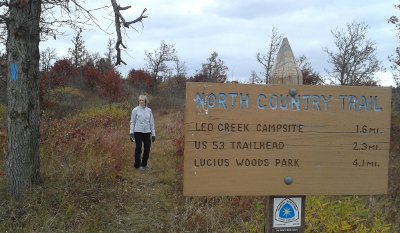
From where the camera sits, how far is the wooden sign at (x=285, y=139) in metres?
2.35

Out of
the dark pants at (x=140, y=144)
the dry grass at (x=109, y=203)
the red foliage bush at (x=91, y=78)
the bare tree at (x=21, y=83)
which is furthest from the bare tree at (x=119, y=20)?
the red foliage bush at (x=91, y=78)

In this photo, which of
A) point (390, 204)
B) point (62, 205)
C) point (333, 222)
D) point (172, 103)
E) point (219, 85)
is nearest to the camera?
point (219, 85)

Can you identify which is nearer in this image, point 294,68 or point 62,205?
point 294,68

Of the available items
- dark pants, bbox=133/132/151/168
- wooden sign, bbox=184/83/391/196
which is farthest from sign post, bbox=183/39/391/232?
dark pants, bbox=133/132/151/168

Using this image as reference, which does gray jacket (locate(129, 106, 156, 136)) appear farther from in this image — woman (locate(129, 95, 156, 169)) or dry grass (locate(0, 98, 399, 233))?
dry grass (locate(0, 98, 399, 233))

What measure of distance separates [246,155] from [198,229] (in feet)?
8.69

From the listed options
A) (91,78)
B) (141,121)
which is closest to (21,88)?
(141,121)

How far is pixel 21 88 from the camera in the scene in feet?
17.2

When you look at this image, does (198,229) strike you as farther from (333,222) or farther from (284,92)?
(284,92)

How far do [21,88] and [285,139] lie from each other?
13.3ft

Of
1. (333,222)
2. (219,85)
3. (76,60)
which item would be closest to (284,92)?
(219,85)

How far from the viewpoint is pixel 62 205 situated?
5.09m

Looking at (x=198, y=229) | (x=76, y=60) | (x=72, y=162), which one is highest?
(x=76, y=60)

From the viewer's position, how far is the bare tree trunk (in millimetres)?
5188
